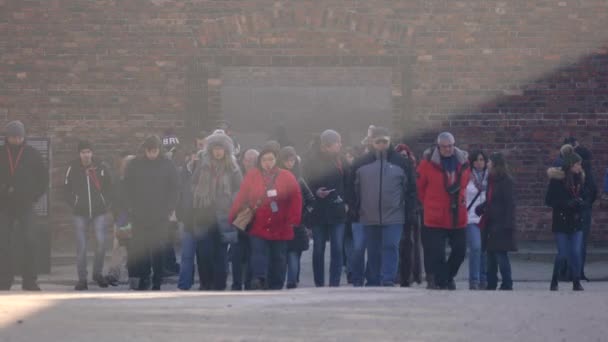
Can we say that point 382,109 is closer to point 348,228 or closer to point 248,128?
point 248,128

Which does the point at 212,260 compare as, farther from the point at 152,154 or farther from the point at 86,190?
the point at 86,190

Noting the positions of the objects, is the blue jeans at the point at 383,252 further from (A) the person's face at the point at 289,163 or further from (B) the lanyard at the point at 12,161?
(B) the lanyard at the point at 12,161

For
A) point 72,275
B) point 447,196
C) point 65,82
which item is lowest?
point 72,275

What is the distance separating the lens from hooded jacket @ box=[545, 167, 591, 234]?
15039 mm

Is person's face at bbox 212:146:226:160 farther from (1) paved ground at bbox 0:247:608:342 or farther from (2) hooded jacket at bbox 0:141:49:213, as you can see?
(1) paved ground at bbox 0:247:608:342

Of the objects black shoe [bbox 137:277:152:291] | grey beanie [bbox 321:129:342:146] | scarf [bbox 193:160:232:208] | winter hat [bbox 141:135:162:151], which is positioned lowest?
black shoe [bbox 137:277:152:291]

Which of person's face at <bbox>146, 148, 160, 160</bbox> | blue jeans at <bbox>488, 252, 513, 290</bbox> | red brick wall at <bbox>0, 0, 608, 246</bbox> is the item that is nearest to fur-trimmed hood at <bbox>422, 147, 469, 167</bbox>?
blue jeans at <bbox>488, 252, 513, 290</bbox>

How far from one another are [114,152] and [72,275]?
10.8 feet

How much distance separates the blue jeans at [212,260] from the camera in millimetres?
13969

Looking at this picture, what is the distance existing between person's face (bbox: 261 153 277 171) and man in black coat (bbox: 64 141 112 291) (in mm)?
2712

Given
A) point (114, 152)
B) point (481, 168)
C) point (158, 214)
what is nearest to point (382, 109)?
point (114, 152)

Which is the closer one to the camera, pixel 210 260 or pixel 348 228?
pixel 210 260

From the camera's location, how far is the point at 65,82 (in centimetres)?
2030

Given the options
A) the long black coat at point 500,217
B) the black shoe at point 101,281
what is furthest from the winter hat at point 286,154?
the black shoe at point 101,281
